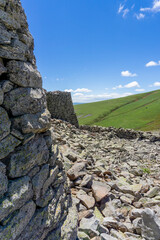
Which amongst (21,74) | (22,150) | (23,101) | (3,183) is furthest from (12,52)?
(3,183)

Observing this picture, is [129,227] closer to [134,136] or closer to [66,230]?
[66,230]

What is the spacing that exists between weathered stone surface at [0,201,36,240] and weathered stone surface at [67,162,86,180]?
4459mm

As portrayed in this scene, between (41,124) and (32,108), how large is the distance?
613 mm

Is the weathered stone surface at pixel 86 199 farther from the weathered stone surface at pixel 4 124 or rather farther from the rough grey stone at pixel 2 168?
the weathered stone surface at pixel 4 124

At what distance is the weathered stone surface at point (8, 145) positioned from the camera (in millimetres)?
3523

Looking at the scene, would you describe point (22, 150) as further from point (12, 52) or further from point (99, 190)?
point (99, 190)

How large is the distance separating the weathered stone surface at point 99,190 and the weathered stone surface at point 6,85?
23.6ft

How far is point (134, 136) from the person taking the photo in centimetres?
2978

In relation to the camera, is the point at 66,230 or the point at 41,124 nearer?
the point at 41,124

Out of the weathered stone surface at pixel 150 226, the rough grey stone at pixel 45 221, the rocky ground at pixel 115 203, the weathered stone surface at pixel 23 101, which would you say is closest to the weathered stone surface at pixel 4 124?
the weathered stone surface at pixel 23 101

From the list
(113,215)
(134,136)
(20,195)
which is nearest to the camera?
(20,195)

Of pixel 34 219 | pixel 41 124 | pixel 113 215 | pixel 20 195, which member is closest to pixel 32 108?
pixel 41 124

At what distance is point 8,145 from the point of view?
367 centimetres

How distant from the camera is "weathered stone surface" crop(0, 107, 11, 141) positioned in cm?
355
